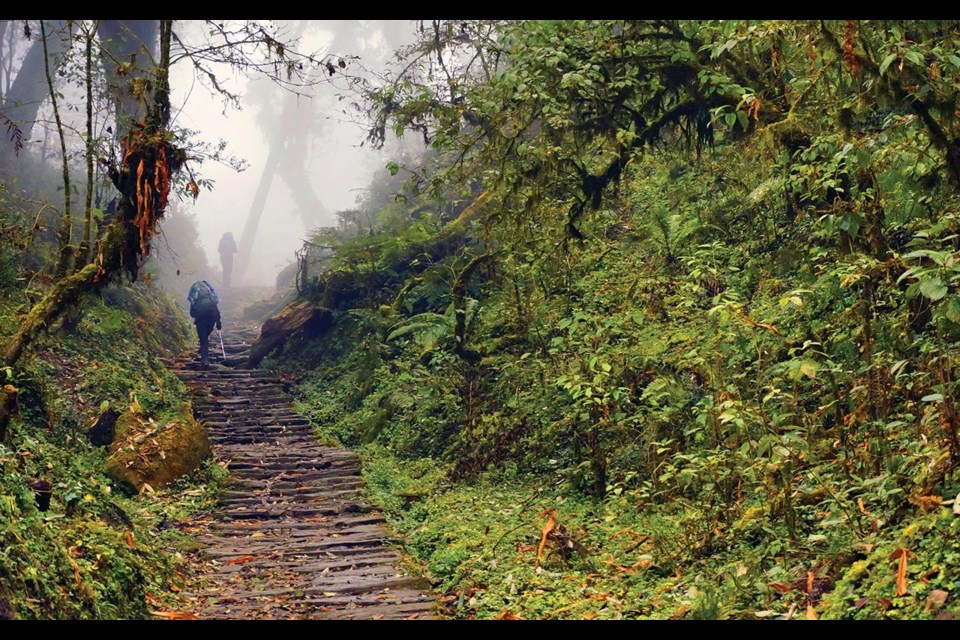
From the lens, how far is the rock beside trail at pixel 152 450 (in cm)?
1018

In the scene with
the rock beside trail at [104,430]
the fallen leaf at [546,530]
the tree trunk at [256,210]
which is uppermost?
the tree trunk at [256,210]

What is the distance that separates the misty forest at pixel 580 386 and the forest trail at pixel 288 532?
6cm

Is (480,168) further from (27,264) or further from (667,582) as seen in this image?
(27,264)

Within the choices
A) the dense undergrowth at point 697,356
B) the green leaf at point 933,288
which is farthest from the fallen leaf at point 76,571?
the green leaf at point 933,288

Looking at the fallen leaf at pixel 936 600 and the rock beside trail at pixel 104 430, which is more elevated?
the fallen leaf at pixel 936 600

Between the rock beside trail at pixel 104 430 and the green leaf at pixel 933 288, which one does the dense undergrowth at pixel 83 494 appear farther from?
the green leaf at pixel 933 288

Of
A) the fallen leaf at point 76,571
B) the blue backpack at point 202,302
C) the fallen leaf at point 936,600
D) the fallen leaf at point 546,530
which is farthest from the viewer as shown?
the blue backpack at point 202,302

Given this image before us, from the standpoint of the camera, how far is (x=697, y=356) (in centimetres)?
847

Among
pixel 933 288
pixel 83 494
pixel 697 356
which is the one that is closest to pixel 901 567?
pixel 933 288

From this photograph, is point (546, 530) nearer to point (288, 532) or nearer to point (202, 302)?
point (288, 532)

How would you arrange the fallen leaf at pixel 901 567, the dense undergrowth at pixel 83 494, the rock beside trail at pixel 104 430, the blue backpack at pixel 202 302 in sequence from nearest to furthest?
the fallen leaf at pixel 901 567 → the dense undergrowth at pixel 83 494 → the rock beside trail at pixel 104 430 → the blue backpack at pixel 202 302

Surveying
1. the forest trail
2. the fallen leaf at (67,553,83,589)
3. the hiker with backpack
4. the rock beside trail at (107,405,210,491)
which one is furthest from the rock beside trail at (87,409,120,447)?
the hiker with backpack

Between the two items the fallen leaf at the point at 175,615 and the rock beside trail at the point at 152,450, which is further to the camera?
the rock beside trail at the point at 152,450

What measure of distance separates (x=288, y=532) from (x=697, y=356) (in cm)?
491
